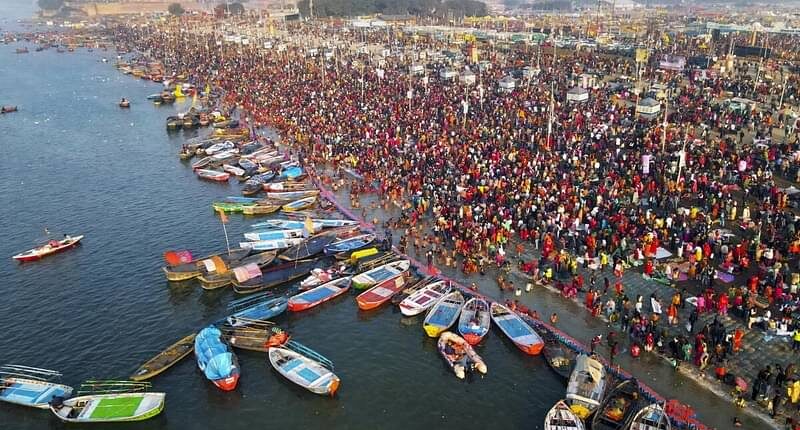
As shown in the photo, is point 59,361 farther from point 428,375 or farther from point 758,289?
point 758,289

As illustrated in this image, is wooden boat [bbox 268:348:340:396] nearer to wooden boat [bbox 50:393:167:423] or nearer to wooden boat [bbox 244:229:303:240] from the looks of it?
wooden boat [bbox 50:393:167:423]

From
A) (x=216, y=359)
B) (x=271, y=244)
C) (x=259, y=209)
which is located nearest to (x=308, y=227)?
(x=271, y=244)

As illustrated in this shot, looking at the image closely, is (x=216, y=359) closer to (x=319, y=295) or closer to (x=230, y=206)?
(x=319, y=295)

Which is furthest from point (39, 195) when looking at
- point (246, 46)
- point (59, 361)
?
point (246, 46)

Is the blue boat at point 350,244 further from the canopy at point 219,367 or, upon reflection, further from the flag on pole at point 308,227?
the canopy at point 219,367

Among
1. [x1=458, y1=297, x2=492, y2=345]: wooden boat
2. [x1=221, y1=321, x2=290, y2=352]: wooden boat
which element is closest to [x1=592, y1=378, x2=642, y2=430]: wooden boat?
[x1=458, y1=297, x2=492, y2=345]: wooden boat
